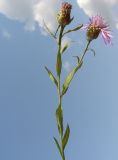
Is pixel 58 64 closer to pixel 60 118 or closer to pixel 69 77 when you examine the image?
pixel 69 77

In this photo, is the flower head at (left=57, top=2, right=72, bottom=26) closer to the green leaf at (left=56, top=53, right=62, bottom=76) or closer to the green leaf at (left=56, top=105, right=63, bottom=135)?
the green leaf at (left=56, top=53, right=62, bottom=76)

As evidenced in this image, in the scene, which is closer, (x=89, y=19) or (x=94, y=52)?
(x=94, y=52)

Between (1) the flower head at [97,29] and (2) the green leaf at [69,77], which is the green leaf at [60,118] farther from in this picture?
(1) the flower head at [97,29]

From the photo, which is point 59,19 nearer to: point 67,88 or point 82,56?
point 82,56

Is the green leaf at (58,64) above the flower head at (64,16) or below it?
below

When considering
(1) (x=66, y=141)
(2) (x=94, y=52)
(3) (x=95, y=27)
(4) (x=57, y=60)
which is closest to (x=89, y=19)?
(3) (x=95, y=27)

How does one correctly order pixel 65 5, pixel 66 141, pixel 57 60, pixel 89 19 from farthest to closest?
pixel 89 19, pixel 65 5, pixel 57 60, pixel 66 141

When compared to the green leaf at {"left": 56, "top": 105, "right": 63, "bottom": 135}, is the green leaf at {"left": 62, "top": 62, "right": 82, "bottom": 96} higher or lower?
higher

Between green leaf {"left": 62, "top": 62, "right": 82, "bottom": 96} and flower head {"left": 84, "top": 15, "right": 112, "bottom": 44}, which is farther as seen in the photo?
flower head {"left": 84, "top": 15, "right": 112, "bottom": 44}
